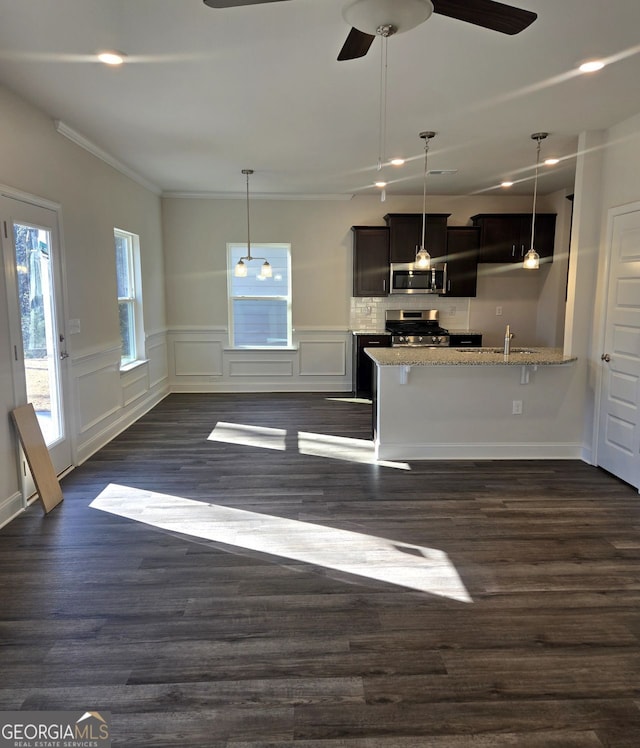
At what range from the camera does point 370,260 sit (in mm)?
6984

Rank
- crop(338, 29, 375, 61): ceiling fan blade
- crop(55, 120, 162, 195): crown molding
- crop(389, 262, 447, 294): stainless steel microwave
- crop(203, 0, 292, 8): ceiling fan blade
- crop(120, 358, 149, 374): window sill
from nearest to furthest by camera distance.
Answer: crop(203, 0, 292, 8): ceiling fan blade → crop(338, 29, 375, 61): ceiling fan blade → crop(55, 120, 162, 195): crown molding → crop(120, 358, 149, 374): window sill → crop(389, 262, 447, 294): stainless steel microwave

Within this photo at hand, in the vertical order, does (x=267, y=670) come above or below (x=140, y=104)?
below

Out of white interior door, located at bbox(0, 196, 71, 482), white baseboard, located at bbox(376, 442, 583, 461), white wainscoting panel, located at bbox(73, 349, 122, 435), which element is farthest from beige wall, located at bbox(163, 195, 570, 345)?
white interior door, located at bbox(0, 196, 71, 482)

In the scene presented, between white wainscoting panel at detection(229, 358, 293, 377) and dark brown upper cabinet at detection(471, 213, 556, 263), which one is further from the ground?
dark brown upper cabinet at detection(471, 213, 556, 263)

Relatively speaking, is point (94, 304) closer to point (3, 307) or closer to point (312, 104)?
point (3, 307)

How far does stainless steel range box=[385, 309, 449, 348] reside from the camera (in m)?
6.70

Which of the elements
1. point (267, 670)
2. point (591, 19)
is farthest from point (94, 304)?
point (591, 19)

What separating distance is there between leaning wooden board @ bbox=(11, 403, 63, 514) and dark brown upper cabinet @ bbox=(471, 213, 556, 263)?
5.68 meters

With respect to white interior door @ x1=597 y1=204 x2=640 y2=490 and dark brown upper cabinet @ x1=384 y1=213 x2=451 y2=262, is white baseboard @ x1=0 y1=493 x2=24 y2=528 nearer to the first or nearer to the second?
white interior door @ x1=597 y1=204 x2=640 y2=490

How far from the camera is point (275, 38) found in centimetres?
260

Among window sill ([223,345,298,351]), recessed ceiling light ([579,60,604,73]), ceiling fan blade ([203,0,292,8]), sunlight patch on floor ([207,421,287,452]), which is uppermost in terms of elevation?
recessed ceiling light ([579,60,604,73])

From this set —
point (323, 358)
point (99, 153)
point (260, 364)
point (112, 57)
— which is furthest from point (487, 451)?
point (99, 153)

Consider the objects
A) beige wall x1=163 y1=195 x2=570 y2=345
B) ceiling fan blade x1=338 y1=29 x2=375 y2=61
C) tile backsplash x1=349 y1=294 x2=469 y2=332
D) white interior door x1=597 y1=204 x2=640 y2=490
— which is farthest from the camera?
tile backsplash x1=349 y1=294 x2=469 y2=332

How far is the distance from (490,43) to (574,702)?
3.00 m
